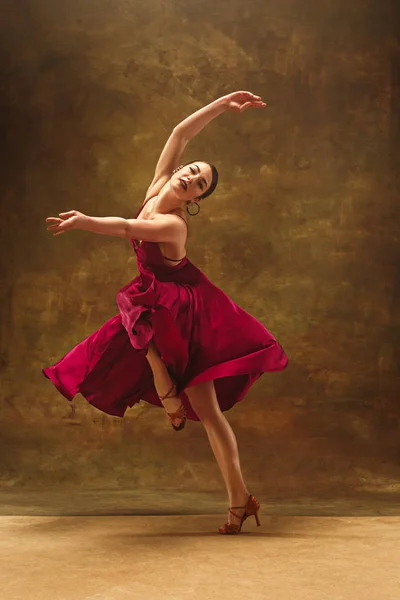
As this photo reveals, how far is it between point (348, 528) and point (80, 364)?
131 centimetres

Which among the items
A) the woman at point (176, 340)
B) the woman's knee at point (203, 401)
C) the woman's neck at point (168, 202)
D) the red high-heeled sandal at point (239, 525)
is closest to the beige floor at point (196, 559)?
the red high-heeled sandal at point (239, 525)

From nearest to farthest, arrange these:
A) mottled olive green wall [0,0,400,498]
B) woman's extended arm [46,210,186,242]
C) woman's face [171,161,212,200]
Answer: woman's extended arm [46,210,186,242], woman's face [171,161,212,200], mottled olive green wall [0,0,400,498]

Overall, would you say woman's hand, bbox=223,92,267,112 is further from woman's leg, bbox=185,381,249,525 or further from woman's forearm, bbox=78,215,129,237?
woman's leg, bbox=185,381,249,525

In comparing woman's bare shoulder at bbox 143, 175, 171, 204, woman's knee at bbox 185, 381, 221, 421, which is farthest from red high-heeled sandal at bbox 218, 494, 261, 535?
woman's bare shoulder at bbox 143, 175, 171, 204

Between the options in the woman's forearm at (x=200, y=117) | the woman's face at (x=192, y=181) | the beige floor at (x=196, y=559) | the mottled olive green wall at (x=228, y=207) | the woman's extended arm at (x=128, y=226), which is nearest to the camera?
the beige floor at (x=196, y=559)

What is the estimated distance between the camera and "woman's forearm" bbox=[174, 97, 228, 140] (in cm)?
366

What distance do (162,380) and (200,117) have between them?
115cm

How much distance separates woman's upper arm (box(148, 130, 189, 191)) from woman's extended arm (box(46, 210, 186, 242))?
337mm

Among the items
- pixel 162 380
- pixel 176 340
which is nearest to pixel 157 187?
pixel 176 340

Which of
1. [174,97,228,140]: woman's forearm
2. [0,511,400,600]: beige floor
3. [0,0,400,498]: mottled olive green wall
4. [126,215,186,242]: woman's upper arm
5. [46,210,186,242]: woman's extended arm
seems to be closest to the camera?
[0,511,400,600]: beige floor

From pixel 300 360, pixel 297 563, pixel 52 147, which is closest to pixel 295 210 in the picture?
pixel 300 360

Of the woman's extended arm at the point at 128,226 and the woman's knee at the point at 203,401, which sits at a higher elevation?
the woman's extended arm at the point at 128,226

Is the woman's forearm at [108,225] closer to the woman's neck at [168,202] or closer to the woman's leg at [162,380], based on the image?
the woman's neck at [168,202]

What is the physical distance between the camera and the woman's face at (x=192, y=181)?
3.49m
